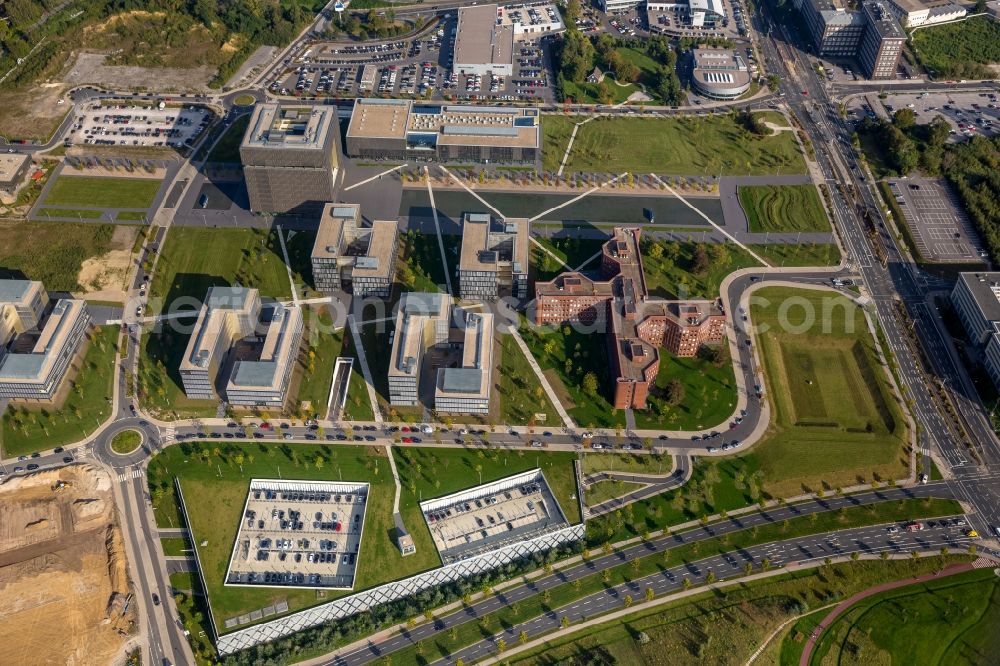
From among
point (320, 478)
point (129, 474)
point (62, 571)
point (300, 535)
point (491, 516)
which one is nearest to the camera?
point (62, 571)

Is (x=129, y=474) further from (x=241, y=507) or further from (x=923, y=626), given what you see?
(x=923, y=626)

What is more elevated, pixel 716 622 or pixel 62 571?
pixel 62 571

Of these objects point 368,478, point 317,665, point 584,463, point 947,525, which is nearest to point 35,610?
point 317,665

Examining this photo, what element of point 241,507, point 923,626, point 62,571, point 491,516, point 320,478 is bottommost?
point 923,626

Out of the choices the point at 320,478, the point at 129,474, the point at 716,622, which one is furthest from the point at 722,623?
the point at 129,474

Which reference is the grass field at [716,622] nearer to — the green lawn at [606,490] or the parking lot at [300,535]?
the green lawn at [606,490]
